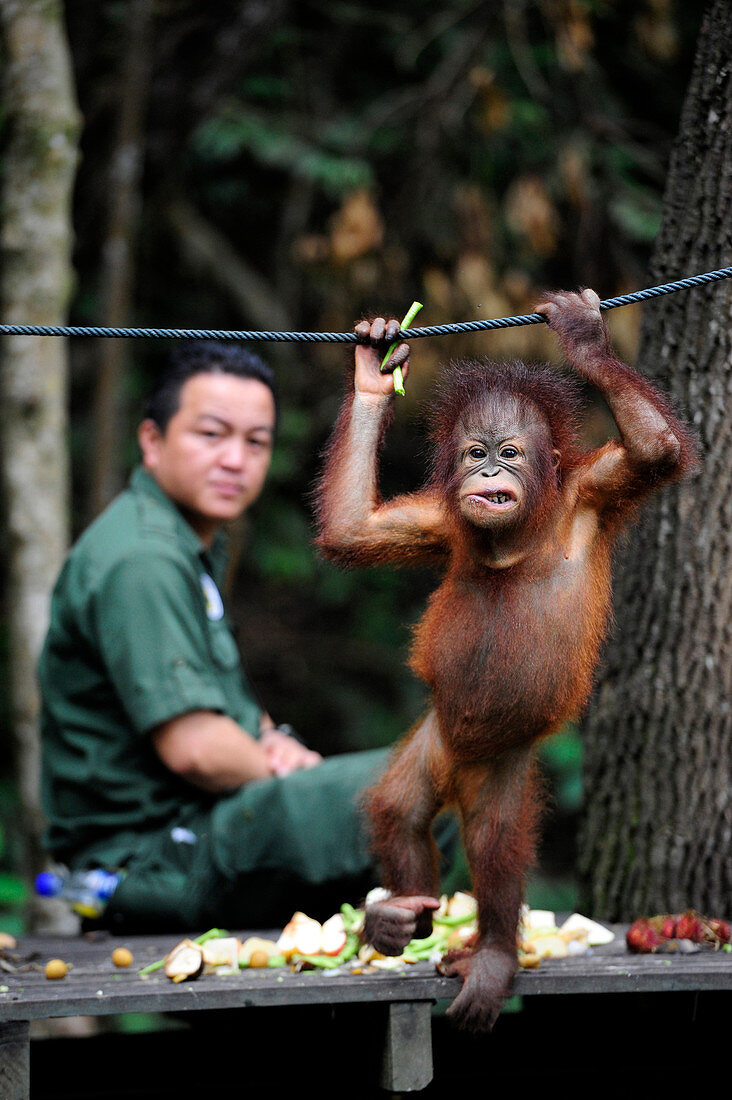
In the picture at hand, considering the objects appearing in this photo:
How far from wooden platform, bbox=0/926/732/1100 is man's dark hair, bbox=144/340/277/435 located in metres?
1.80

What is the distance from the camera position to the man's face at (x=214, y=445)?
3.82m

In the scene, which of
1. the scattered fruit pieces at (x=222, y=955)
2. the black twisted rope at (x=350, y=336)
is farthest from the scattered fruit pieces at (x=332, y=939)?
the black twisted rope at (x=350, y=336)

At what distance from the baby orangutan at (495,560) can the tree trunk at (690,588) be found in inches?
28.4

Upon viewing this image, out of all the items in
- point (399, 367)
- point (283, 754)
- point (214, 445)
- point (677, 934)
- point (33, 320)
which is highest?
point (33, 320)

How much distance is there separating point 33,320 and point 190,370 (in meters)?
1.12

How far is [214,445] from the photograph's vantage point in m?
3.83

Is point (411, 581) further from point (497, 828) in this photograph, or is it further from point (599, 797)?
point (497, 828)

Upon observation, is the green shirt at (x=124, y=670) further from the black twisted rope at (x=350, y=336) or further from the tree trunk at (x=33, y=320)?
the tree trunk at (x=33, y=320)

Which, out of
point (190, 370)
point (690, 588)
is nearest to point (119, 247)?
point (190, 370)

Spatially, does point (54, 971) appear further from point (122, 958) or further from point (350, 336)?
point (350, 336)

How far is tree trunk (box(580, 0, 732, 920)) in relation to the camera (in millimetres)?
3230

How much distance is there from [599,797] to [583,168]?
11.8 ft

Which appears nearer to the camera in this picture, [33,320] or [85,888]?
[85,888]

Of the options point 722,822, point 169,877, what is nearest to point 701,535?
point 722,822
